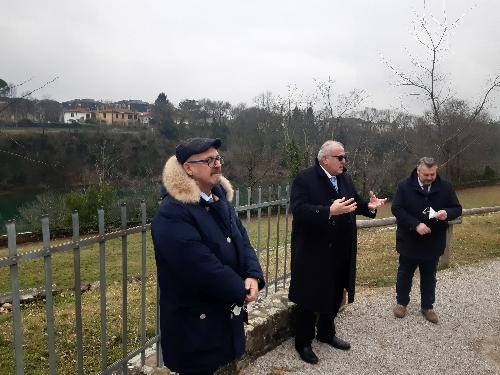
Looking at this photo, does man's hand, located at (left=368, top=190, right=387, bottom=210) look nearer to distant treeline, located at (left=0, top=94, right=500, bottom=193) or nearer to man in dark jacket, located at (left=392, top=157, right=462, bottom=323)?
man in dark jacket, located at (left=392, top=157, right=462, bottom=323)

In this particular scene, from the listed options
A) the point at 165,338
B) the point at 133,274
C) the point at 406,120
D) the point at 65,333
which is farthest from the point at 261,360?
the point at 406,120

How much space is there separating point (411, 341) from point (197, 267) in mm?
3056

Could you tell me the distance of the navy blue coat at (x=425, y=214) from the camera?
4.32 meters

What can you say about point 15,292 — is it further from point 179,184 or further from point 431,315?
point 431,315

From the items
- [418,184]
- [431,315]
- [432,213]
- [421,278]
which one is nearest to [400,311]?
[431,315]

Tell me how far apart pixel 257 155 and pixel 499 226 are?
25.0 metres

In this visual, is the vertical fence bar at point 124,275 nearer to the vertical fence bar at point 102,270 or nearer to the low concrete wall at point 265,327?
the vertical fence bar at point 102,270

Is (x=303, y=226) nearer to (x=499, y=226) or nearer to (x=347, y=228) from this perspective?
(x=347, y=228)

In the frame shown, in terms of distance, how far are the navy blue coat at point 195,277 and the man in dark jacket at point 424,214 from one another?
2.58m

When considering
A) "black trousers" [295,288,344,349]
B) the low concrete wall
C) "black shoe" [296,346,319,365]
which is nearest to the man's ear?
the low concrete wall

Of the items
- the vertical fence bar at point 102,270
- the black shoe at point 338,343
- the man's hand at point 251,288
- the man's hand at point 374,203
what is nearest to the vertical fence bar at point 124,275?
the vertical fence bar at point 102,270

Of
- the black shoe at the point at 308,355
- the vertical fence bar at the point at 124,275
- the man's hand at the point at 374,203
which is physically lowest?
the black shoe at the point at 308,355

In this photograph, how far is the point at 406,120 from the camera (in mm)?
30984

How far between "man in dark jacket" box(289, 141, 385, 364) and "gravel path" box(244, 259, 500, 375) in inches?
10.4
